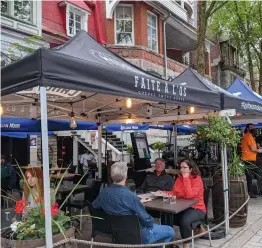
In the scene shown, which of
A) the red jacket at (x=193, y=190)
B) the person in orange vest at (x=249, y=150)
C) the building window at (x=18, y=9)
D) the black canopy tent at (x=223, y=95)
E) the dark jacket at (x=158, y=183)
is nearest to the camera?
the red jacket at (x=193, y=190)

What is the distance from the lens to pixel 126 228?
3.87 meters

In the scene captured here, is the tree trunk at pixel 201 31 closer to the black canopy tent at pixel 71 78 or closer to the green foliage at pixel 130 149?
the green foliage at pixel 130 149

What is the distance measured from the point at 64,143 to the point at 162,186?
13239 mm

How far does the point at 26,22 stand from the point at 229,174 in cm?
998

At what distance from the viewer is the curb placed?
5355 mm

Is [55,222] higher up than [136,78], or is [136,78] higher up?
[136,78]

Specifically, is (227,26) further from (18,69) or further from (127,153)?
(18,69)

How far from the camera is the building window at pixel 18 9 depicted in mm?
12398

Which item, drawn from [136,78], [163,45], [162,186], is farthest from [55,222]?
[163,45]

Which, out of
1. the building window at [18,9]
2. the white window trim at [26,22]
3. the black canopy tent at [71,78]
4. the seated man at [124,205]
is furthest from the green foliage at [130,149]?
the seated man at [124,205]

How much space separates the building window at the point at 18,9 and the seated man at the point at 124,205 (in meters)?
10.3

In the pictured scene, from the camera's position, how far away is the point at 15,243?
10.1 ft

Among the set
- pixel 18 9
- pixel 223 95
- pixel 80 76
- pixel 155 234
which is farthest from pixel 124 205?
pixel 18 9

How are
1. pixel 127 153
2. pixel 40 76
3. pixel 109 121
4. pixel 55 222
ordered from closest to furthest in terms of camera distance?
pixel 40 76 → pixel 55 222 → pixel 109 121 → pixel 127 153
